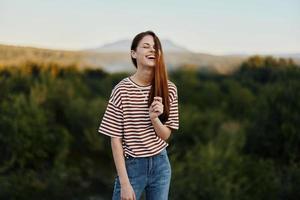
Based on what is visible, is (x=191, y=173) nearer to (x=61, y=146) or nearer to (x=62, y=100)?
(x=61, y=146)

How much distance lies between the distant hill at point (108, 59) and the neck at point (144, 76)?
12.5 meters

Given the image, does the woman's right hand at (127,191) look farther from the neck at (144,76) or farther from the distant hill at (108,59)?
the distant hill at (108,59)

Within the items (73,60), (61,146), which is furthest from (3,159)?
(73,60)

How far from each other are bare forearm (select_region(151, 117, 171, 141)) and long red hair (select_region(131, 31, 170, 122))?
4 centimetres

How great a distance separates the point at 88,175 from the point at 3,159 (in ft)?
8.29

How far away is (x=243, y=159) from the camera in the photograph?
14547 mm

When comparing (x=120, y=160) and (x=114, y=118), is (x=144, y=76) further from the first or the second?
(x=120, y=160)

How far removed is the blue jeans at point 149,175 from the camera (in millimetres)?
1712

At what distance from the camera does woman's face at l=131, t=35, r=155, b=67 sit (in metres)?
1.72

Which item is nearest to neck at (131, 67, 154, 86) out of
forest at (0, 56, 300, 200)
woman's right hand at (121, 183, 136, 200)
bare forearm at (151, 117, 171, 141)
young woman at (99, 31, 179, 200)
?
young woman at (99, 31, 179, 200)

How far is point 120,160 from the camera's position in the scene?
1674 millimetres

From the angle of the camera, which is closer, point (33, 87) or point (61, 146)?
point (61, 146)

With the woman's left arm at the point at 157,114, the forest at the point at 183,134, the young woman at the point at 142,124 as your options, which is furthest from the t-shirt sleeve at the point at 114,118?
the forest at the point at 183,134

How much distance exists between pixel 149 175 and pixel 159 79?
0.96 ft
